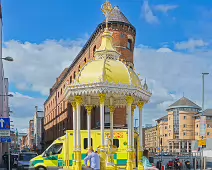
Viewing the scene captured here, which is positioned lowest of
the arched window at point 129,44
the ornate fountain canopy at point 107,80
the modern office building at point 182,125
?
the modern office building at point 182,125

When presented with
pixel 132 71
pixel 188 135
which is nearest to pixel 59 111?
pixel 132 71

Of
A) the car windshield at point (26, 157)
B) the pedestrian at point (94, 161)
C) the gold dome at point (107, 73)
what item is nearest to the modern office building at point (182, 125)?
the car windshield at point (26, 157)

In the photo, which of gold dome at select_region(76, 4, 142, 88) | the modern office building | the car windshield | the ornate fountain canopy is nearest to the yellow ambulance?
the ornate fountain canopy

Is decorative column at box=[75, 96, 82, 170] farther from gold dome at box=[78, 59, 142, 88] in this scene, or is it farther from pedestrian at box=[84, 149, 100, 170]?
pedestrian at box=[84, 149, 100, 170]

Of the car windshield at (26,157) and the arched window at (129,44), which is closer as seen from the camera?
the car windshield at (26,157)

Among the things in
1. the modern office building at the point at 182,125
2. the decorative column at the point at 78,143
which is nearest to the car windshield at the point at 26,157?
the decorative column at the point at 78,143

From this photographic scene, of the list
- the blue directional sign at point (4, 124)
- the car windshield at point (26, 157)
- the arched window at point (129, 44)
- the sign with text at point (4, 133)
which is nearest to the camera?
the sign with text at point (4, 133)

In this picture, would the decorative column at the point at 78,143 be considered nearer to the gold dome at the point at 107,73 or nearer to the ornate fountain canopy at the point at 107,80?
the ornate fountain canopy at the point at 107,80

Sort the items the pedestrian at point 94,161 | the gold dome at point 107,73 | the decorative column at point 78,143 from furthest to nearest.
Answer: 1. the gold dome at point 107,73
2. the decorative column at point 78,143
3. the pedestrian at point 94,161

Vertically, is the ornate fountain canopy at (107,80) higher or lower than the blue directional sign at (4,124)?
higher

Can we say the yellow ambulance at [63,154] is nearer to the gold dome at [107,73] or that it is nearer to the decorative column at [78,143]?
the decorative column at [78,143]

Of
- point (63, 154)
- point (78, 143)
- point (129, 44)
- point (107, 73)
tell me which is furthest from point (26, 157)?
point (129, 44)

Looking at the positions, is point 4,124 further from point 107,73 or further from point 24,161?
point 24,161

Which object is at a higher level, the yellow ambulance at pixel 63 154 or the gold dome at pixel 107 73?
the gold dome at pixel 107 73
